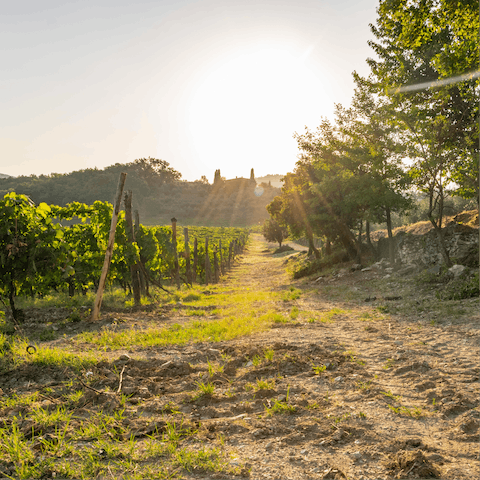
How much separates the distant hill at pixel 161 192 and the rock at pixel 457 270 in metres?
78.0

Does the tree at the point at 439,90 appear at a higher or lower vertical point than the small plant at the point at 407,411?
higher

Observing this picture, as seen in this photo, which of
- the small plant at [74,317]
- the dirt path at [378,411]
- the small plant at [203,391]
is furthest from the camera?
the small plant at [74,317]

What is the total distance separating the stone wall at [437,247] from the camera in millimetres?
11648

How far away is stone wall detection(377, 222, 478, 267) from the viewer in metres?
11.6

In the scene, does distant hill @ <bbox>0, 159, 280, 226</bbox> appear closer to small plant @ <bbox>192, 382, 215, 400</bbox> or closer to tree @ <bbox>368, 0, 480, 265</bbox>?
tree @ <bbox>368, 0, 480, 265</bbox>

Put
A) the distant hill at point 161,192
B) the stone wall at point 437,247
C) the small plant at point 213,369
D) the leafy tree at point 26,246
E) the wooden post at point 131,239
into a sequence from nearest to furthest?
the small plant at point 213,369 < the leafy tree at point 26,246 < the wooden post at point 131,239 < the stone wall at point 437,247 < the distant hill at point 161,192

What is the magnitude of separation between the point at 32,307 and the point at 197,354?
6.75 m

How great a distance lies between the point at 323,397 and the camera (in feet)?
12.8

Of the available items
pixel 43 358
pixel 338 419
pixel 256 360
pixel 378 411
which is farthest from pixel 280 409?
pixel 43 358

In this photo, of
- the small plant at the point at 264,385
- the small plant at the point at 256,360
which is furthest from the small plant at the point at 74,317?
the small plant at the point at 264,385

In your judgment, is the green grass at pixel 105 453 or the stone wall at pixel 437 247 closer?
the green grass at pixel 105 453

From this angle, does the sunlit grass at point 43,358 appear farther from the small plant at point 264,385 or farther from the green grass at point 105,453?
the small plant at point 264,385

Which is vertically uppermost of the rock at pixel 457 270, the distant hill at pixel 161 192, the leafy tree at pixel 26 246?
the distant hill at pixel 161 192

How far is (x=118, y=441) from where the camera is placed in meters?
3.03
